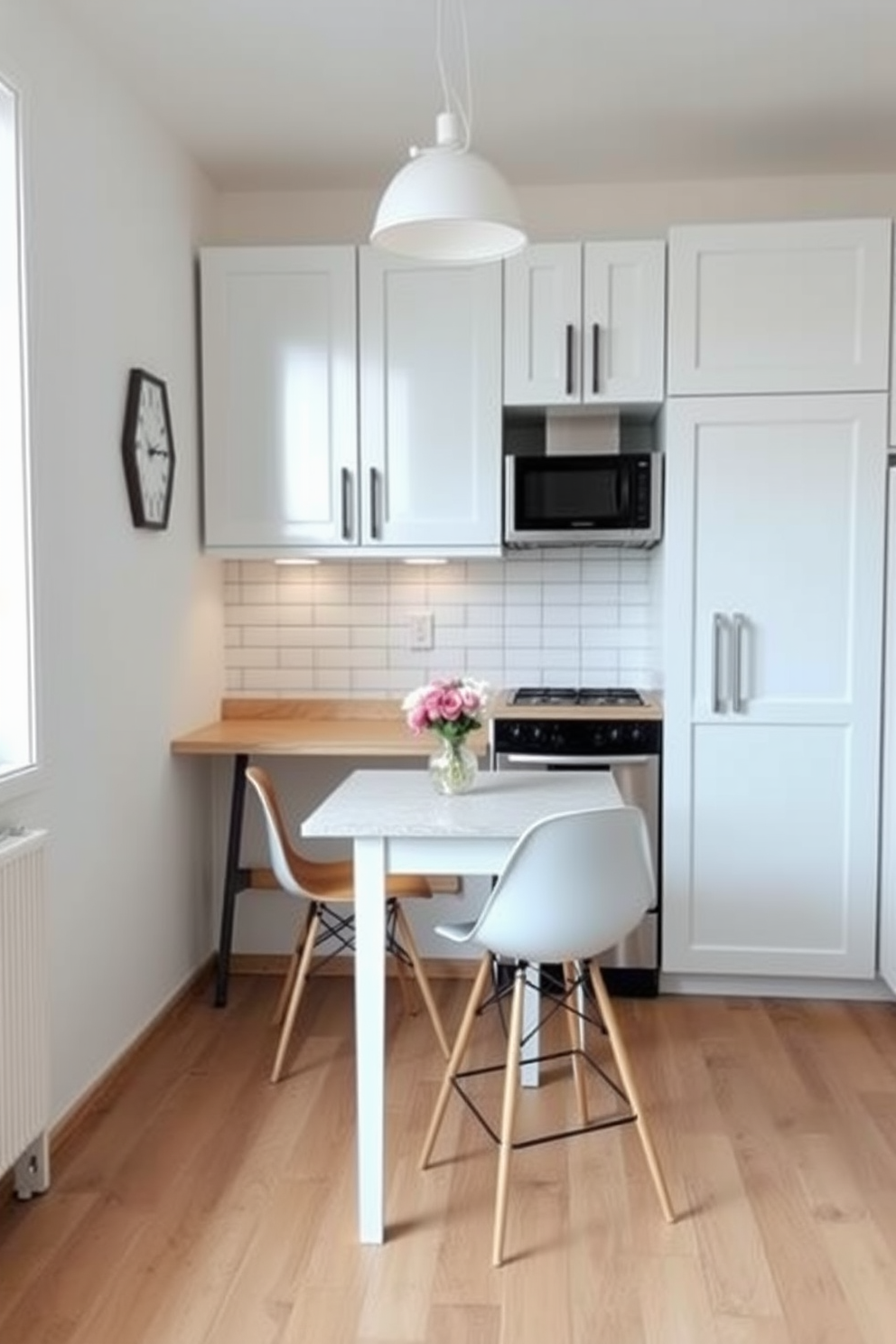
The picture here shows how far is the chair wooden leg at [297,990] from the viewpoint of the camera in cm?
284

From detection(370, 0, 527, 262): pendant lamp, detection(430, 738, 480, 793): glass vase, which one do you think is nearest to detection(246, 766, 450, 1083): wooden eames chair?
detection(430, 738, 480, 793): glass vase

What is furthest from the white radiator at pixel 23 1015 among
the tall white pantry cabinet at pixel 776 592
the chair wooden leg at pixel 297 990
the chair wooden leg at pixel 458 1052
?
the tall white pantry cabinet at pixel 776 592

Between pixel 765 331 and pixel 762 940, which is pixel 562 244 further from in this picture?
pixel 762 940

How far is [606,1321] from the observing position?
6.14 feet

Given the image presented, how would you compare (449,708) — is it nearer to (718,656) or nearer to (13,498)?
(13,498)

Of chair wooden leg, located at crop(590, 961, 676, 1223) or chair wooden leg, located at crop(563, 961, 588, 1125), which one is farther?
chair wooden leg, located at crop(563, 961, 588, 1125)

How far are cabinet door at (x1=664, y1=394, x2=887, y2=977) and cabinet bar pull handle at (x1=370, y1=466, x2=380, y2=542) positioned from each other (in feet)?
3.03

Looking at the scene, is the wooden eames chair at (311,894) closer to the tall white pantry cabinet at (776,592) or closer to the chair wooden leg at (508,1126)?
the chair wooden leg at (508,1126)

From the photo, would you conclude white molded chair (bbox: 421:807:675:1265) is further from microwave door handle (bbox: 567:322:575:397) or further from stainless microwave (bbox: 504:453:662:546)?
microwave door handle (bbox: 567:322:575:397)

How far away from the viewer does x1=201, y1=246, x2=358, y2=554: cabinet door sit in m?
3.42

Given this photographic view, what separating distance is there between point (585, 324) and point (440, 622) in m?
1.12

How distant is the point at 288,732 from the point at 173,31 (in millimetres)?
1967

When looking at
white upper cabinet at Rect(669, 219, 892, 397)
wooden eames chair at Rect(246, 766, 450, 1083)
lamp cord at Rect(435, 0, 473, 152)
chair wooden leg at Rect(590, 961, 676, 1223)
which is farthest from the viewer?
white upper cabinet at Rect(669, 219, 892, 397)

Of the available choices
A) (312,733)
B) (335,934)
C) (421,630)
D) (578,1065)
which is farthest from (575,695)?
(578,1065)
